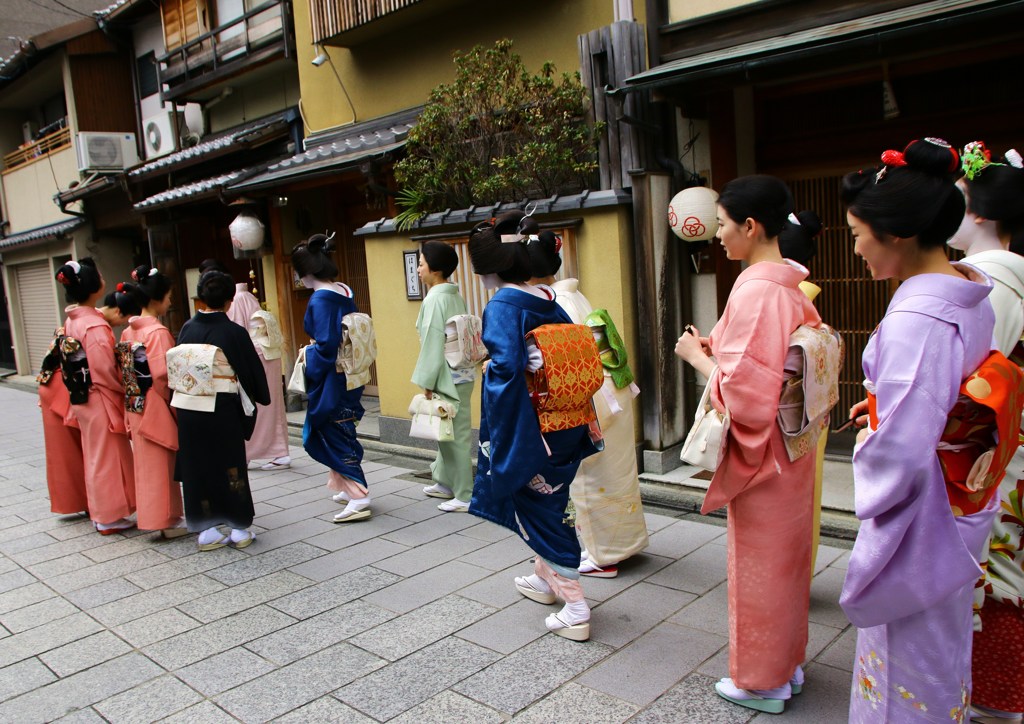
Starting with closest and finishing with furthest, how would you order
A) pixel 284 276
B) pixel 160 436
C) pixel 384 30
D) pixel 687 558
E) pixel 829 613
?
pixel 829 613, pixel 687 558, pixel 160 436, pixel 384 30, pixel 284 276

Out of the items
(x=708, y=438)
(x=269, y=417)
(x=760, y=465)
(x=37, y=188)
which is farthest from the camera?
(x=37, y=188)

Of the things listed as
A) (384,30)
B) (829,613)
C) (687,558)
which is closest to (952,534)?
(829,613)

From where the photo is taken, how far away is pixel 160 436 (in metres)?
5.91

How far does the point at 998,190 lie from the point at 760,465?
1.49 meters

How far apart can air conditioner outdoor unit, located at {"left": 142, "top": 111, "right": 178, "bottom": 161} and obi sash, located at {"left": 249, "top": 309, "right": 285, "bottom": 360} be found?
849 centimetres

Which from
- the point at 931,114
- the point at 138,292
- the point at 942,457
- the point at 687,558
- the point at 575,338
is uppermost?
the point at 931,114

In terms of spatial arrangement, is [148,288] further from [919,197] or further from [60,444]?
[919,197]

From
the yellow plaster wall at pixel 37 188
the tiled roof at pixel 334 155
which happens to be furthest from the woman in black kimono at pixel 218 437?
the yellow plaster wall at pixel 37 188

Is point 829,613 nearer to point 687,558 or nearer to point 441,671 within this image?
point 687,558

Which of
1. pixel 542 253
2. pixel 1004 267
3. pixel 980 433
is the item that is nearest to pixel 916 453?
→ pixel 980 433

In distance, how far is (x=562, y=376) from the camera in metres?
3.89

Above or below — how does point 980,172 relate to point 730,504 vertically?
above

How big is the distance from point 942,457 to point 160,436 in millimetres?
5396

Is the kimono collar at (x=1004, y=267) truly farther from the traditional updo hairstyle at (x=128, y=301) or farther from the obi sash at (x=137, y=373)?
the traditional updo hairstyle at (x=128, y=301)
